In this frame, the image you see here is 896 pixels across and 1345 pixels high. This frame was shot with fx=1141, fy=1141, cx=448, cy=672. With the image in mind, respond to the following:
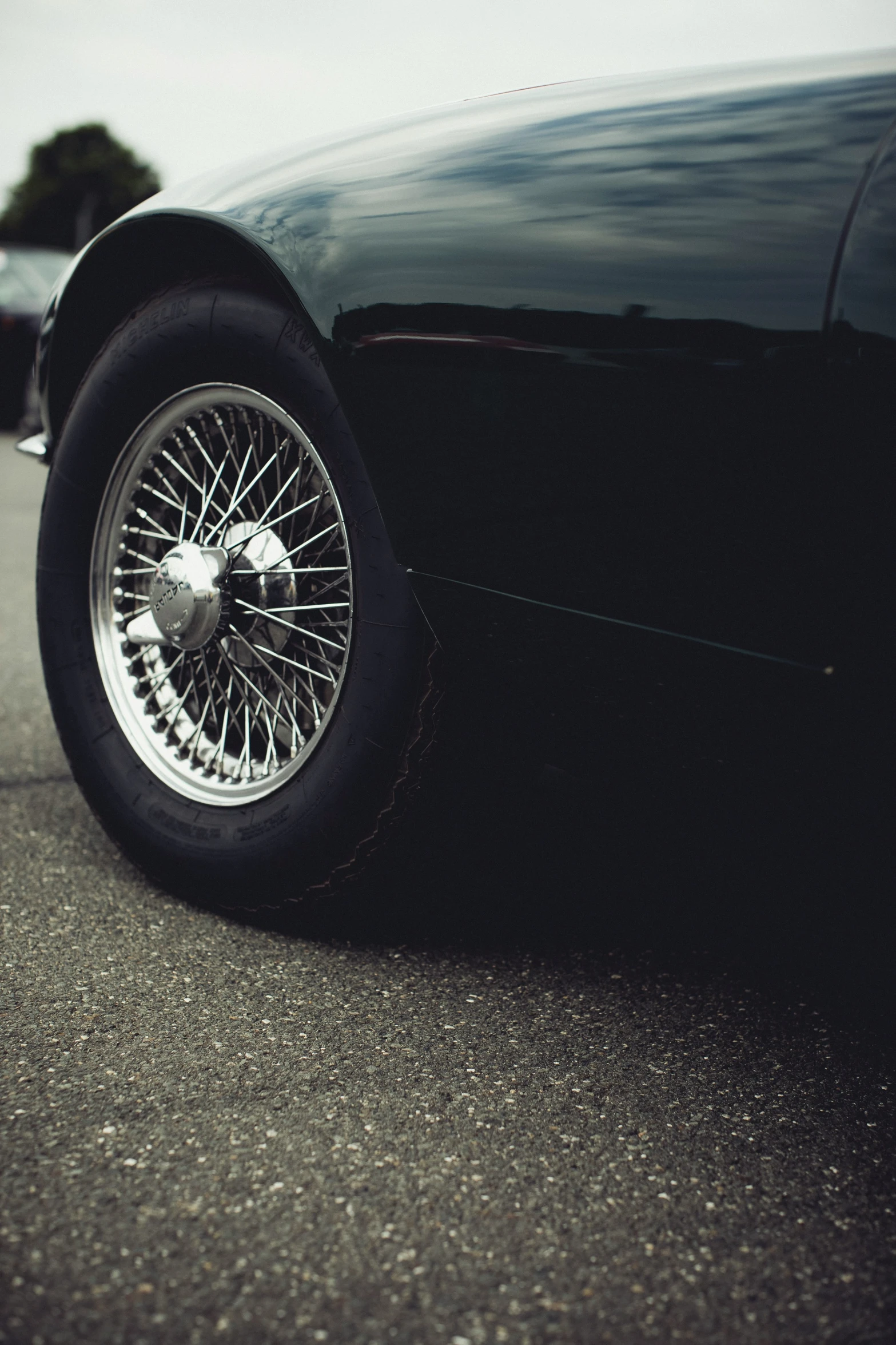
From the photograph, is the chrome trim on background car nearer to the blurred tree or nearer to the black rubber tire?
the black rubber tire

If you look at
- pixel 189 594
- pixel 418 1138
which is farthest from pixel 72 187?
pixel 418 1138

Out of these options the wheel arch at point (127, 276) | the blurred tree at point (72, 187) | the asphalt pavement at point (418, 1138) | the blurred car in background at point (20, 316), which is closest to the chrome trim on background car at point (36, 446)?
the wheel arch at point (127, 276)

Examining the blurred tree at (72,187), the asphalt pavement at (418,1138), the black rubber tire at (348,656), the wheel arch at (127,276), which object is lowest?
the asphalt pavement at (418,1138)

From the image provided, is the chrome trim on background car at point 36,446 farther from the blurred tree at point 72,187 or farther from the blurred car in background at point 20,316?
the blurred tree at point 72,187

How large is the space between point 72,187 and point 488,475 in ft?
223

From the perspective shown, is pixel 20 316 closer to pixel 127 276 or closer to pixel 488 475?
pixel 127 276

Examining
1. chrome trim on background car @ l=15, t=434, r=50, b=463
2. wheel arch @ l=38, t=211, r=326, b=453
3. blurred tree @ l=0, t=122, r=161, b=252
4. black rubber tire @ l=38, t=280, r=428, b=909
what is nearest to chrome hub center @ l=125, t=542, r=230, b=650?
black rubber tire @ l=38, t=280, r=428, b=909

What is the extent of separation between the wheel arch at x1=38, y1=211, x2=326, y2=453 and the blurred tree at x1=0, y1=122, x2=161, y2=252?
6186cm

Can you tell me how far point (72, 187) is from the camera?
61.0 meters

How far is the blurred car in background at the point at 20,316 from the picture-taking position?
9406 millimetres

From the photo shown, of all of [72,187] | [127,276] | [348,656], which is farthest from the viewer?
[72,187]

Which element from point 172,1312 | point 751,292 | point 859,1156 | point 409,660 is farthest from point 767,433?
point 172,1312

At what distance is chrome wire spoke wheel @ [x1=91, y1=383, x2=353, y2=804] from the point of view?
1.75m

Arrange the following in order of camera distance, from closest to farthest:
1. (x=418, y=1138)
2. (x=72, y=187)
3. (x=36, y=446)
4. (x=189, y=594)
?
(x=418, y=1138) < (x=189, y=594) < (x=36, y=446) < (x=72, y=187)
